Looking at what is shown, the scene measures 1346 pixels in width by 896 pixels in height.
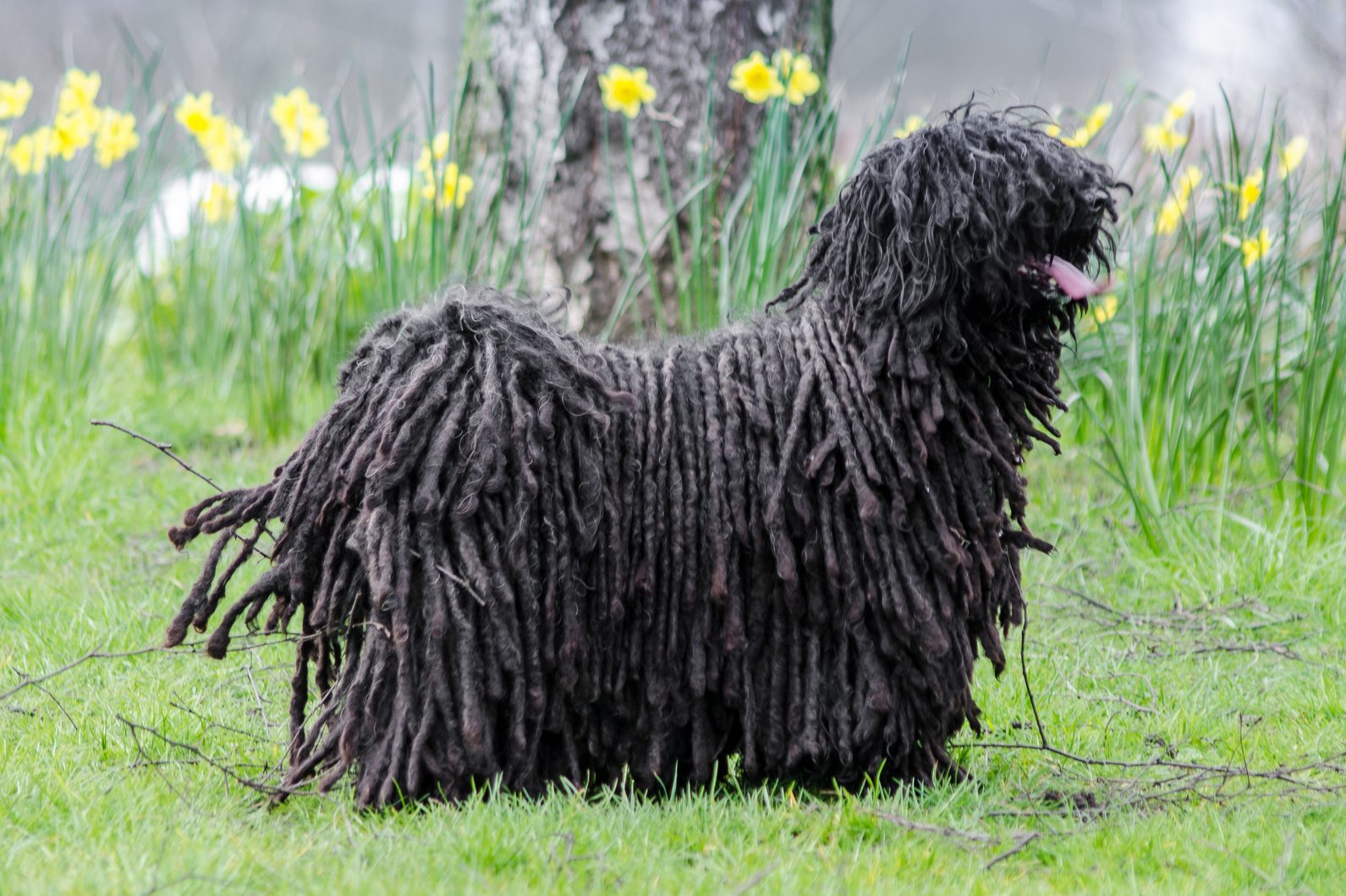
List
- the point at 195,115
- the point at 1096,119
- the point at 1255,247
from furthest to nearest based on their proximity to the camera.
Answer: the point at 195,115 < the point at 1096,119 < the point at 1255,247

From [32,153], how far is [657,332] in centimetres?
285

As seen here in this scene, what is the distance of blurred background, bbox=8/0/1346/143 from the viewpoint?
35.1ft

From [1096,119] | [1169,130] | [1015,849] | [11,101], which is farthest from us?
[11,101]

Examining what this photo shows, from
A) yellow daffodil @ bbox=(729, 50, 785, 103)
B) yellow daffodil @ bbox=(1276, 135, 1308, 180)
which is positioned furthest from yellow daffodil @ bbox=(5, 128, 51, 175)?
yellow daffodil @ bbox=(1276, 135, 1308, 180)

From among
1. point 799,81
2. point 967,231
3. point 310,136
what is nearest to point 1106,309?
point 799,81

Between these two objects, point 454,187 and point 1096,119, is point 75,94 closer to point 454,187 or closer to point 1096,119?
point 454,187

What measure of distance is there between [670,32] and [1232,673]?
2963mm

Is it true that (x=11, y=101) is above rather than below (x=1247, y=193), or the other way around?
above

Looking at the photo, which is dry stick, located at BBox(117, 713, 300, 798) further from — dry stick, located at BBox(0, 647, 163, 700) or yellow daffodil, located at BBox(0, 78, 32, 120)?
yellow daffodil, located at BBox(0, 78, 32, 120)

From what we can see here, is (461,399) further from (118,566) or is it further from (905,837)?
(118,566)

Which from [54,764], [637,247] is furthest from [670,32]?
[54,764]

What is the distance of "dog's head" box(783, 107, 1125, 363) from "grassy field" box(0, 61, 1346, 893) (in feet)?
1.23

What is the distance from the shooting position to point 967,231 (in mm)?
2613

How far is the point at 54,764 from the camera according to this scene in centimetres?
288
